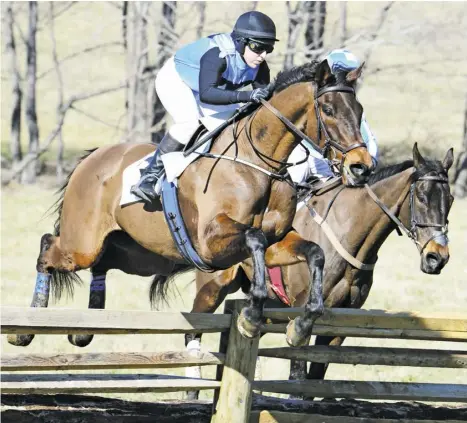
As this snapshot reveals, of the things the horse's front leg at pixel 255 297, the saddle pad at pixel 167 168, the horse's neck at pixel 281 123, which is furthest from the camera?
the saddle pad at pixel 167 168

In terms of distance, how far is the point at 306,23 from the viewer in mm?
23156

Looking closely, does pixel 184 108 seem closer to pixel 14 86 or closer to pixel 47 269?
pixel 47 269

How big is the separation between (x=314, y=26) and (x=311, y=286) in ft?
61.0

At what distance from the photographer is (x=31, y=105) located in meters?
23.9

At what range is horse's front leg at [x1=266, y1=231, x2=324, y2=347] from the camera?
18.6 ft

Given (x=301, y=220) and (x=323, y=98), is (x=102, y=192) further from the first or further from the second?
(x=323, y=98)

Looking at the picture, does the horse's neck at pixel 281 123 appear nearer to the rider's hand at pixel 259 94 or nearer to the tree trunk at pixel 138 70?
the rider's hand at pixel 259 94

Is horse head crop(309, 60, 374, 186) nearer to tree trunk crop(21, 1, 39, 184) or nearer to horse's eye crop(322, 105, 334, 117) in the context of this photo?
horse's eye crop(322, 105, 334, 117)

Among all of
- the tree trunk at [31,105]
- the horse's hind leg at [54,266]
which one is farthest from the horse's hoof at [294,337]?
the tree trunk at [31,105]

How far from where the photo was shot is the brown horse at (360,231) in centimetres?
717

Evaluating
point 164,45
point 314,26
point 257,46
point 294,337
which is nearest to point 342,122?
point 257,46

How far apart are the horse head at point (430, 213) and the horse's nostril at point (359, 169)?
1765mm

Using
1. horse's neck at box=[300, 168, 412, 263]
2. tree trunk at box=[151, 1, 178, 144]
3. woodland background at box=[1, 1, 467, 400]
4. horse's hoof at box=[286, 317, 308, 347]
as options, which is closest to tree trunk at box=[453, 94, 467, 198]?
woodland background at box=[1, 1, 467, 400]

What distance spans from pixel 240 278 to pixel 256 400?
5.46 feet
